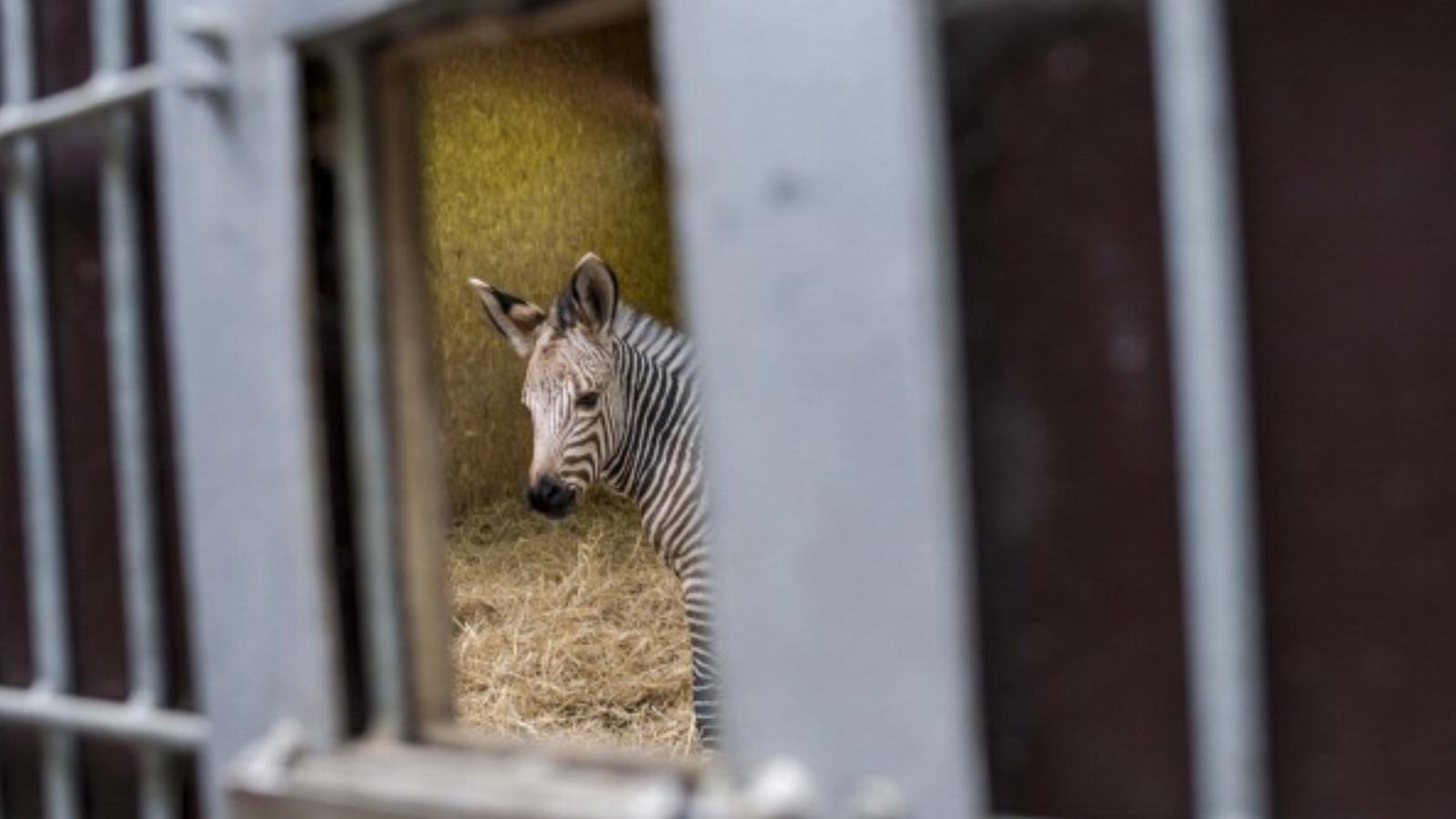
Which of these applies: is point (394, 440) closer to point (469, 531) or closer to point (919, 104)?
point (919, 104)

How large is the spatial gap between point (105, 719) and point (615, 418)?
2.65 meters

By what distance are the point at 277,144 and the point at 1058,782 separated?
0.71m

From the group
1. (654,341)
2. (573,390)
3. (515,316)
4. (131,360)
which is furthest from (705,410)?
(515,316)

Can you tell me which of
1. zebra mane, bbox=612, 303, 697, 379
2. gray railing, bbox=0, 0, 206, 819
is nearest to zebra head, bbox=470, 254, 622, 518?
zebra mane, bbox=612, 303, 697, 379

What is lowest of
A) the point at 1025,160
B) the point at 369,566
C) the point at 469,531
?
the point at 469,531

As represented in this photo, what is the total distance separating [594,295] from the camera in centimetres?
389

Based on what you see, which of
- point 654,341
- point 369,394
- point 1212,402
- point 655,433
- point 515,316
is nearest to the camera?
point 1212,402

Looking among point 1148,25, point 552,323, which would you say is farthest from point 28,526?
point 552,323

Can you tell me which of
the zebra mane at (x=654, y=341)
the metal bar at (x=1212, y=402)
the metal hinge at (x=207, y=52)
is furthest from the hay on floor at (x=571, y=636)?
the metal bar at (x=1212, y=402)

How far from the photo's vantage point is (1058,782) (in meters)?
0.83

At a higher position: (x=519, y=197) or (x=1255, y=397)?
(x=519, y=197)

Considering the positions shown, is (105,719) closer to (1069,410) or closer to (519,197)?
(1069,410)

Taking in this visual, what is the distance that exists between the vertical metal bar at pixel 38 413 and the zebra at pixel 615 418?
7.70 feet

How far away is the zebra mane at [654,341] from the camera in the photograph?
401cm
